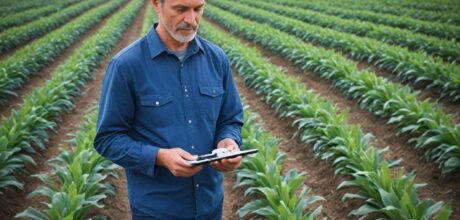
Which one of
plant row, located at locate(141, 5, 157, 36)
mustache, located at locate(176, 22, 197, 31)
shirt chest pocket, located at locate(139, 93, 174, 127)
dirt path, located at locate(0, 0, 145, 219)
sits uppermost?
mustache, located at locate(176, 22, 197, 31)

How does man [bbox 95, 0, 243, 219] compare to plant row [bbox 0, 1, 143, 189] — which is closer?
man [bbox 95, 0, 243, 219]

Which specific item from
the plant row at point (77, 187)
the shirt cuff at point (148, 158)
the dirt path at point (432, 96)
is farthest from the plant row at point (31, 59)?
the dirt path at point (432, 96)

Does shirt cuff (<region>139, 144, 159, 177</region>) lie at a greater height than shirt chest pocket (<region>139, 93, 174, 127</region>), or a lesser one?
lesser

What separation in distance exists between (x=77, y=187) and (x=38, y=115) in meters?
3.02

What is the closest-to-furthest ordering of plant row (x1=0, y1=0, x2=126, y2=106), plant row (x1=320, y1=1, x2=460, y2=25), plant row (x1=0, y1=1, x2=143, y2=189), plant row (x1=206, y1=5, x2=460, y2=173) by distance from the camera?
plant row (x1=206, y1=5, x2=460, y2=173)
plant row (x1=0, y1=1, x2=143, y2=189)
plant row (x1=0, y1=0, x2=126, y2=106)
plant row (x1=320, y1=1, x2=460, y2=25)

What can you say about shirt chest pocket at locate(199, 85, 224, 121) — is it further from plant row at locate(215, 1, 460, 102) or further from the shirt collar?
plant row at locate(215, 1, 460, 102)

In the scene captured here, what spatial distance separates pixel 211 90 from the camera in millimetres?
1895

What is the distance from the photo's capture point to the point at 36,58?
11070mm

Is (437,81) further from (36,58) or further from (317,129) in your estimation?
(36,58)

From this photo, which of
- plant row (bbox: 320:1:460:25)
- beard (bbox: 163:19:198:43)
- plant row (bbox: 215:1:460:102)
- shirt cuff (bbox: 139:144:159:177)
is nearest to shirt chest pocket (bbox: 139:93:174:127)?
shirt cuff (bbox: 139:144:159:177)

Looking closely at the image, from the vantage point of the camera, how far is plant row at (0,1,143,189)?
478 centimetres

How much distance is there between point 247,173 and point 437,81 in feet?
16.1

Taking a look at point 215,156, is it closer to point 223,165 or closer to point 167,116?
point 223,165

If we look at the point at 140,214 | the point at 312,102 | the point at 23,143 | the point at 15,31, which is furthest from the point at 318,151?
the point at 15,31
